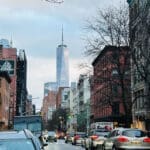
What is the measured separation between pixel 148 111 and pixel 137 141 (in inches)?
1675

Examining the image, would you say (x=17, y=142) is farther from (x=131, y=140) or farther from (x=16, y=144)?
(x=131, y=140)

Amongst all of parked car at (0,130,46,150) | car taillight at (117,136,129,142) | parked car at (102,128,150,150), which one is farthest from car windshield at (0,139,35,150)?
car taillight at (117,136,129,142)

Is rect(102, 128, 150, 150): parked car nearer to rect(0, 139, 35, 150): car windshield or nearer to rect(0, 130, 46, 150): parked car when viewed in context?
rect(0, 130, 46, 150): parked car

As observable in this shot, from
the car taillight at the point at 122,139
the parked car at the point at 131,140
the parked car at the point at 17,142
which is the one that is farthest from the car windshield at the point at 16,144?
the car taillight at the point at 122,139

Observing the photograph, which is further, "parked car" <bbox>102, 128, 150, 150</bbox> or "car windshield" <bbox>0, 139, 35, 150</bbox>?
"parked car" <bbox>102, 128, 150, 150</bbox>

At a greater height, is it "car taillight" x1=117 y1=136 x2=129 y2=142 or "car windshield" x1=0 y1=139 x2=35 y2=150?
"car taillight" x1=117 y1=136 x2=129 y2=142

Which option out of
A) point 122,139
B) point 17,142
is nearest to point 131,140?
point 122,139

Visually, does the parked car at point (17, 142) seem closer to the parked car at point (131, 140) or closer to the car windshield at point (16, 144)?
the car windshield at point (16, 144)

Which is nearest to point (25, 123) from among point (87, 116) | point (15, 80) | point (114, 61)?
point (114, 61)

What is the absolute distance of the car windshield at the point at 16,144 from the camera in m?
11.4

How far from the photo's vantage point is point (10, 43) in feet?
551

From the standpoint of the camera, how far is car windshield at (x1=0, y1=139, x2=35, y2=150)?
1141 centimetres

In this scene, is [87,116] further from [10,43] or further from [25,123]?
[25,123]

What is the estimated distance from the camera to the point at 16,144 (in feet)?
37.8
